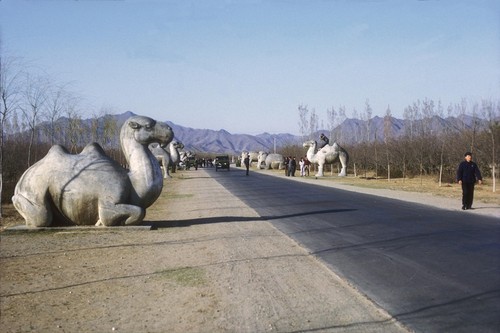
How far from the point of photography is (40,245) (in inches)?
381

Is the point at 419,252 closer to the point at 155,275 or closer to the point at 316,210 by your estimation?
the point at 155,275

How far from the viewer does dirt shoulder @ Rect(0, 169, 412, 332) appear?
5180mm

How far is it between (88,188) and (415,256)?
7086 millimetres

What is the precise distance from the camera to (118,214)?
36.8ft

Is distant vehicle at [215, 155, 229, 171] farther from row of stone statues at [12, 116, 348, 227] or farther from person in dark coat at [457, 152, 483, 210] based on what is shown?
row of stone statues at [12, 116, 348, 227]

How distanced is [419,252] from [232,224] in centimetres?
540

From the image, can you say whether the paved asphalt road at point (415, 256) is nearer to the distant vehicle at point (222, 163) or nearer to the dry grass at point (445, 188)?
the dry grass at point (445, 188)

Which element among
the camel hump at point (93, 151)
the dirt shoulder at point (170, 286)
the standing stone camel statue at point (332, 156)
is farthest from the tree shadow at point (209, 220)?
A: the standing stone camel statue at point (332, 156)

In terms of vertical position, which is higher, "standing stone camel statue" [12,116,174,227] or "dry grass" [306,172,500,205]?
"standing stone camel statue" [12,116,174,227]

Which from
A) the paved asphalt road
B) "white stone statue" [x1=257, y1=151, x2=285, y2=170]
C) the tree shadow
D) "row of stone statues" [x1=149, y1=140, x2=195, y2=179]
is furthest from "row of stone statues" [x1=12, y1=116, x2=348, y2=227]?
"white stone statue" [x1=257, y1=151, x2=285, y2=170]

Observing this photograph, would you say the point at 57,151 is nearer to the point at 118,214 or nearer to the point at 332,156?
the point at 118,214

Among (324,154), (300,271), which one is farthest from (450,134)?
(300,271)

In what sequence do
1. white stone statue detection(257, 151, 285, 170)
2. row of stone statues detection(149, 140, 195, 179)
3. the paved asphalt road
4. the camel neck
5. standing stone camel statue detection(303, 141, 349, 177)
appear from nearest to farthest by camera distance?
the paved asphalt road, the camel neck, row of stone statues detection(149, 140, 195, 179), standing stone camel statue detection(303, 141, 349, 177), white stone statue detection(257, 151, 285, 170)

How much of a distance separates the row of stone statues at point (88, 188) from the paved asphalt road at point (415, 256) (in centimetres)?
366
